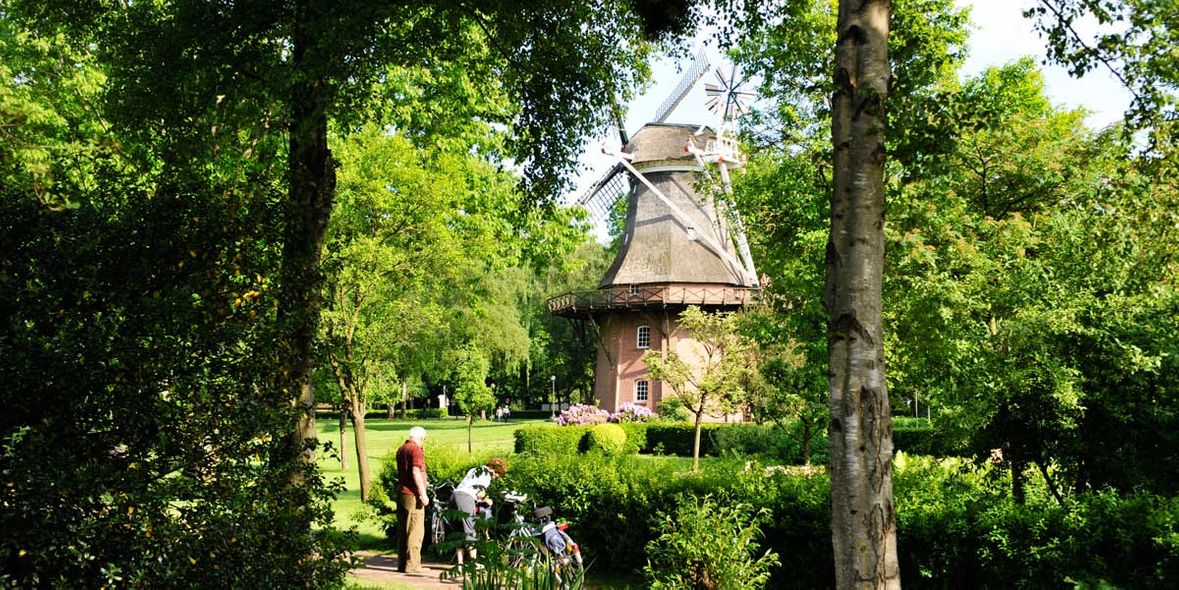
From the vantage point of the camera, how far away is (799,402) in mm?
14445

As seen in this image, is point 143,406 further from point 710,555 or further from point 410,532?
point 410,532

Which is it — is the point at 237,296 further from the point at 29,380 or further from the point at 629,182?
the point at 629,182

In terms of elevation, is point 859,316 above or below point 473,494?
above

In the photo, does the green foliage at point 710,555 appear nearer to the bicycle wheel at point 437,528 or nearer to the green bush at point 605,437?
the bicycle wheel at point 437,528

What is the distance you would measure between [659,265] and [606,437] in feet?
39.8

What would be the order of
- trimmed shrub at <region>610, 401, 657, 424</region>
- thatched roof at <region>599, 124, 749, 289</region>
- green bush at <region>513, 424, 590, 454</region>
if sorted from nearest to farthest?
green bush at <region>513, 424, 590, 454</region> < trimmed shrub at <region>610, 401, 657, 424</region> < thatched roof at <region>599, 124, 749, 289</region>

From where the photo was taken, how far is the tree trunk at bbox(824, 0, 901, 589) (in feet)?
15.3

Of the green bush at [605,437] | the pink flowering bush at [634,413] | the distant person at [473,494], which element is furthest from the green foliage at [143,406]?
the pink flowering bush at [634,413]

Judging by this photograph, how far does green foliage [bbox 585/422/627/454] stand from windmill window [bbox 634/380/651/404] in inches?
385

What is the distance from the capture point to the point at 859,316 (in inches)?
190

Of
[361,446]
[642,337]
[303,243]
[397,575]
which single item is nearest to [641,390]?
[642,337]

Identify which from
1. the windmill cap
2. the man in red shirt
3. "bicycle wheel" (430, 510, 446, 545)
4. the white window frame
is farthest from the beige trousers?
the windmill cap

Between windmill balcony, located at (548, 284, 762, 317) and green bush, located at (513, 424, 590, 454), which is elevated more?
windmill balcony, located at (548, 284, 762, 317)

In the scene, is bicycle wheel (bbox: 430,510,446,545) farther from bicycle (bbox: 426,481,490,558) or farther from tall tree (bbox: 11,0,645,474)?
tall tree (bbox: 11,0,645,474)
